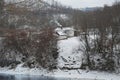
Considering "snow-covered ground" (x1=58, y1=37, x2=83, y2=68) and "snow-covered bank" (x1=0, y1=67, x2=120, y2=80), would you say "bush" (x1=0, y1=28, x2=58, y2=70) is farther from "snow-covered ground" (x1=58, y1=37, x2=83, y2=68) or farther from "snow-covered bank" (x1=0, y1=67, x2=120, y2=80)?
"snow-covered bank" (x1=0, y1=67, x2=120, y2=80)

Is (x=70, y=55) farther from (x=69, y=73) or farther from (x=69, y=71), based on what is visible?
(x=69, y=73)

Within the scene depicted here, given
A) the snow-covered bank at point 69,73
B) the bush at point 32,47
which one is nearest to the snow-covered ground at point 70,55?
the bush at point 32,47

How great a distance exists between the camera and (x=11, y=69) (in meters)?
52.7

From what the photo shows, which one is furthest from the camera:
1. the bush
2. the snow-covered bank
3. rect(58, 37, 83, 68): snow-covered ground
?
the bush

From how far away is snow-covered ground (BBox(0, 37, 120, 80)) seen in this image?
43.8 metres

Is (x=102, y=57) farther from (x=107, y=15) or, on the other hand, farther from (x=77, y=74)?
(x=107, y=15)

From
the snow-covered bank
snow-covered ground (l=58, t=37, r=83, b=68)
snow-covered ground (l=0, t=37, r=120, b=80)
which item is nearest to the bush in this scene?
snow-covered ground (l=58, t=37, r=83, b=68)

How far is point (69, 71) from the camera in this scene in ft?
155

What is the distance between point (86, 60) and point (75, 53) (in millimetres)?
4659

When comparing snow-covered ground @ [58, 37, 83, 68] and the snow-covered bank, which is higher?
snow-covered ground @ [58, 37, 83, 68]

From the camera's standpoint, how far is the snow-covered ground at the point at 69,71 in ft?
144

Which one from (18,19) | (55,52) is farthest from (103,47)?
(18,19)

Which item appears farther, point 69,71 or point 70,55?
point 70,55

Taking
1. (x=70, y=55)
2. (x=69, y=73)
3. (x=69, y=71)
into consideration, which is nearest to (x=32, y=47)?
(x=70, y=55)
